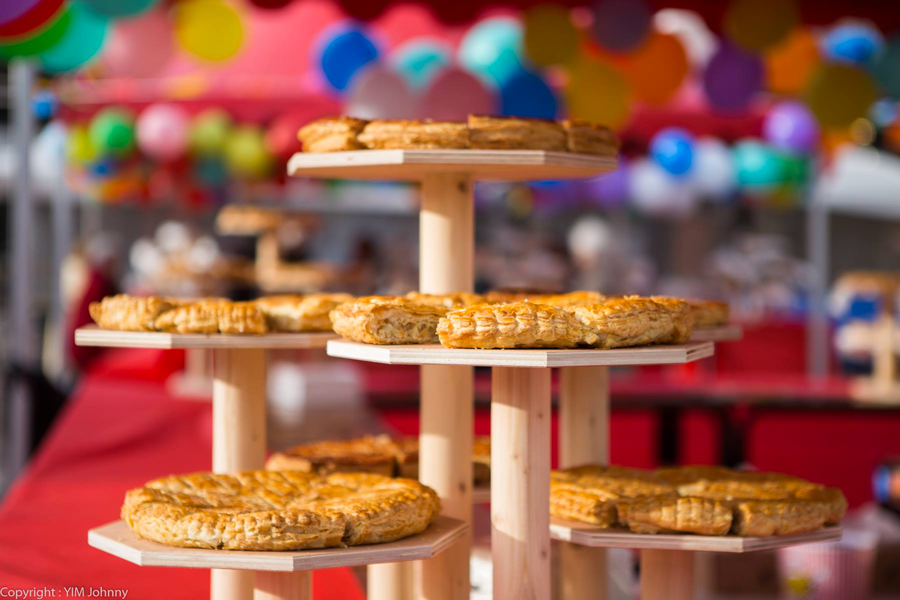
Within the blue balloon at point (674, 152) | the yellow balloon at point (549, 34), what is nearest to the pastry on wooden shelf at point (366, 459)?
the yellow balloon at point (549, 34)

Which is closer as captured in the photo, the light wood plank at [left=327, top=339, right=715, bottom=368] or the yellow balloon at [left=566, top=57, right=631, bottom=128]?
the light wood plank at [left=327, top=339, right=715, bottom=368]

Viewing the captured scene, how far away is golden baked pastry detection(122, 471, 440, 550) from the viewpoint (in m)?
1.47

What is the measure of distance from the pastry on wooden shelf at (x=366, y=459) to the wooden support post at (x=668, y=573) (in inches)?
15.7

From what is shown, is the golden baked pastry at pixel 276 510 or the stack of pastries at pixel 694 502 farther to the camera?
the stack of pastries at pixel 694 502

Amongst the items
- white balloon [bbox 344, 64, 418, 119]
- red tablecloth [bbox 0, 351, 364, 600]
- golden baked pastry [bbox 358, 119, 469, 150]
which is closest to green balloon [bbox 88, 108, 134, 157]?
red tablecloth [bbox 0, 351, 364, 600]

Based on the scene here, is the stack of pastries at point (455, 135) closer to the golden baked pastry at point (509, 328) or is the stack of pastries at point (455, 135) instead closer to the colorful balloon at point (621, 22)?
the golden baked pastry at point (509, 328)

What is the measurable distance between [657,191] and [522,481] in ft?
26.0

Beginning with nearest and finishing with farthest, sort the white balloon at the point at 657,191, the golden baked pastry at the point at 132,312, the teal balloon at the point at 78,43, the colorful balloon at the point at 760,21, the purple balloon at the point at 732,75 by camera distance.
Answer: the golden baked pastry at the point at 132,312, the teal balloon at the point at 78,43, the colorful balloon at the point at 760,21, the purple balloon at the point at 732,75, the white balloon at the point at 657,191

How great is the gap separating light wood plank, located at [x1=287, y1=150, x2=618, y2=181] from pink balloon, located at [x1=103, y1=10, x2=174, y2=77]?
327cm

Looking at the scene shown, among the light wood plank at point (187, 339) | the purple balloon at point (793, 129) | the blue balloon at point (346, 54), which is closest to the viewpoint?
the light wood plank at point (187, 339)

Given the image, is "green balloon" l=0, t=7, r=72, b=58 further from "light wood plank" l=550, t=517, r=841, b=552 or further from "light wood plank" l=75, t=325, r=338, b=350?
"light wood plank" l=550, t=517, r=841, b=552

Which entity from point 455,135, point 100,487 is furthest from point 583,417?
point 100,487

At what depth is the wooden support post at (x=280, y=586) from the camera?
159 cm

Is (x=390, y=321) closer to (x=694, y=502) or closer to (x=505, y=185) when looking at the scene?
(x=694, y=502)
